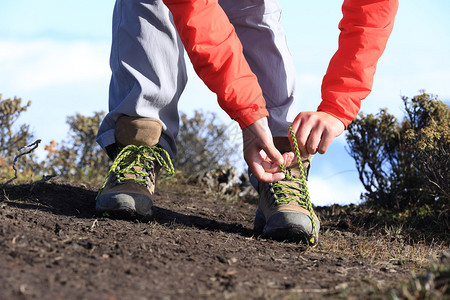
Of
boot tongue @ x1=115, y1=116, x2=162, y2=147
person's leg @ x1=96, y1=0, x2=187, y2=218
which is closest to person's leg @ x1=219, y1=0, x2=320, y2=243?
person's leg @ x1=96, y1=0, x2=187, y2=218

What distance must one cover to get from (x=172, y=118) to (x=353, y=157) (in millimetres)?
1910

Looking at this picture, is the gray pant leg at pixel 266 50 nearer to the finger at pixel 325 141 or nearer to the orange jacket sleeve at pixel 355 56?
the orange jacket sleeve at pixel 355 56

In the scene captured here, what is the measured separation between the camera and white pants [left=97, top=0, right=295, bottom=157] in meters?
2.80

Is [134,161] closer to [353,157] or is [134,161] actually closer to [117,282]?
[117,282]

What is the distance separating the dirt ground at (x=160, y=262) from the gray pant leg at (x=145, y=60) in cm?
69

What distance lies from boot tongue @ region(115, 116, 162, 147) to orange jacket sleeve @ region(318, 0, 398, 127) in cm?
102

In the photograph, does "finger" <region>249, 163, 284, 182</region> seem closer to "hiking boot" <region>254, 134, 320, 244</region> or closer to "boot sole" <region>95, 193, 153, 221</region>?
"hiking boot" <region>254, 134, 320, 244</region>

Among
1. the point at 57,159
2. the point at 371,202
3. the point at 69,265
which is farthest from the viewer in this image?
the point at 57,159

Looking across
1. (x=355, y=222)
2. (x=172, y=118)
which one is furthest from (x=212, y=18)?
(x=355, y=222)

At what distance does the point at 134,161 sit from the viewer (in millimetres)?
2811

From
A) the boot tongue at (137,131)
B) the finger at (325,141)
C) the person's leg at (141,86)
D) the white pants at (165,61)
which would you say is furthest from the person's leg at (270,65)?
the boot tongue at (137,131)

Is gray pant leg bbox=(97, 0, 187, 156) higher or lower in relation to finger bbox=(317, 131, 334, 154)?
higher

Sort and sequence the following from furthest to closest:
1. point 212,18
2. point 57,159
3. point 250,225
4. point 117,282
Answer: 1. point 57,159
2. point 250,225
3. point 212,18
4. point 117,282

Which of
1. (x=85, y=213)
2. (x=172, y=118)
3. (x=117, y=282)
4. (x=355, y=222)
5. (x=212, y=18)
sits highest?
(x=212, y=18)
